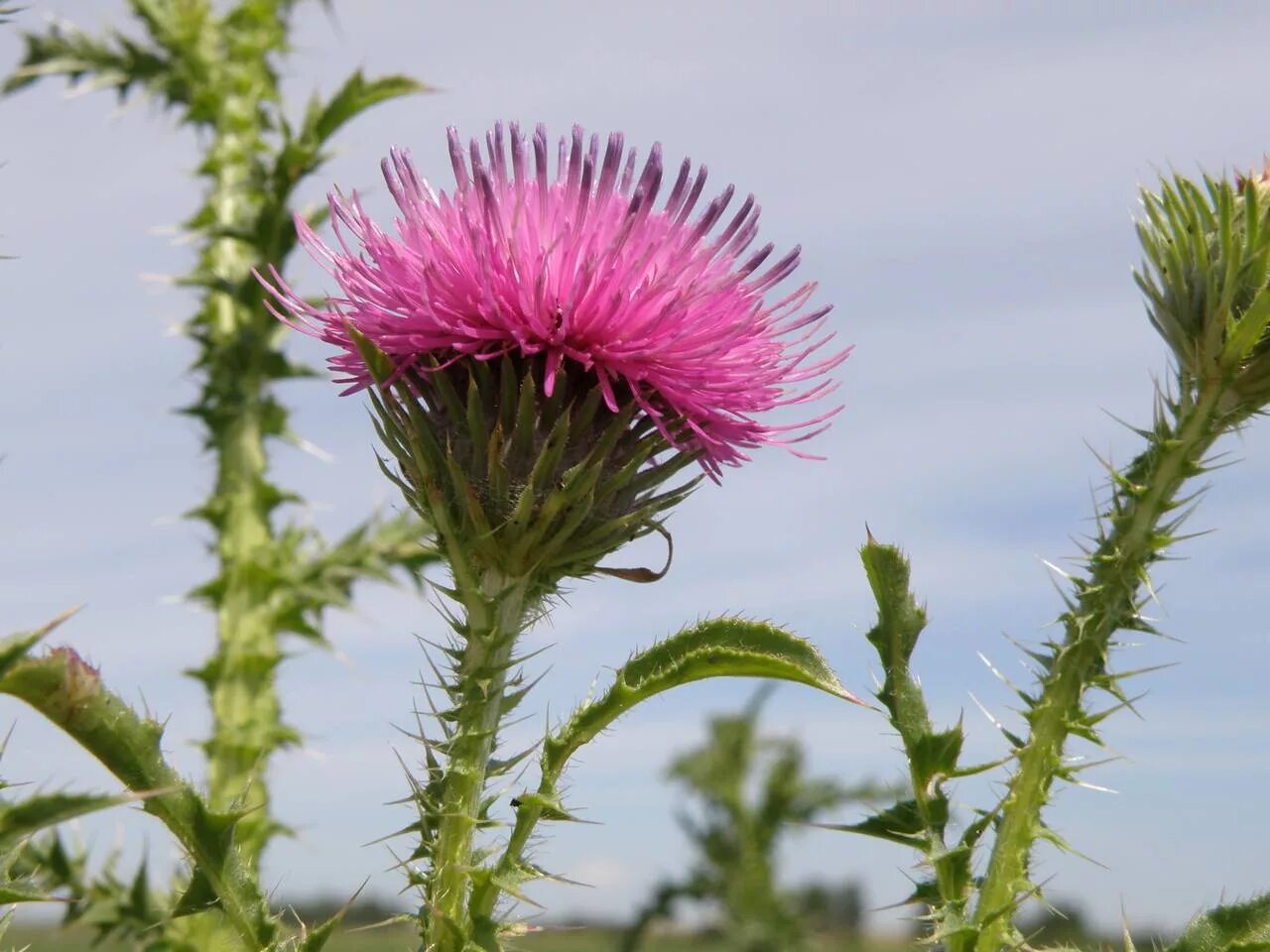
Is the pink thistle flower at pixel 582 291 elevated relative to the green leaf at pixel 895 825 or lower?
elevated

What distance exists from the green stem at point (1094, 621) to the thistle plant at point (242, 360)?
12.9 ft

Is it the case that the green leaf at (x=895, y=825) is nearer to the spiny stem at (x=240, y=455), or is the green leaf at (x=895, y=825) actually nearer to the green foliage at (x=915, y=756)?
the green foliage at (x=915, y=756)

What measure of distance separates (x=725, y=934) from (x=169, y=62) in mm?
9999

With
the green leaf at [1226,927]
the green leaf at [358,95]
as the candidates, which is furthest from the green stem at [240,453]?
the green leaf at [1226,927]

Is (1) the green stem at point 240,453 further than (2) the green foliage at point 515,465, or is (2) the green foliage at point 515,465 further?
(1) the green stem at point 240,453

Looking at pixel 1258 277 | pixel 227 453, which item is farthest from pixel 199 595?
pixel 1258 277

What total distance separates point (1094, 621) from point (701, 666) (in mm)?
929

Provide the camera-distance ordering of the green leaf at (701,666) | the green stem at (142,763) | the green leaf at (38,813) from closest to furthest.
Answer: the green leaf at (38,813) < the green stem at (142,763) < the green leaf at (701,666)

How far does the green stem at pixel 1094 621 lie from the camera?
273 cm

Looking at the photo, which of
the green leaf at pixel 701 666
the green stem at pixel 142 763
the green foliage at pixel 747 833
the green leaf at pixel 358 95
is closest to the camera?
the green stem at pixel 142 763

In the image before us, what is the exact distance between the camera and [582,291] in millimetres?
2811

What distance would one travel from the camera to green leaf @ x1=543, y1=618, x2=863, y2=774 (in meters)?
2.53

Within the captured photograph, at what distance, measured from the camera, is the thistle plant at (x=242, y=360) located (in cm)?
648

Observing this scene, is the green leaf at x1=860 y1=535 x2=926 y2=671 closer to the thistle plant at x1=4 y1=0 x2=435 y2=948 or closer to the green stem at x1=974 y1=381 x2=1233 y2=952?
the green stem at x1=974 y1=381 x2=1233 y2=952
